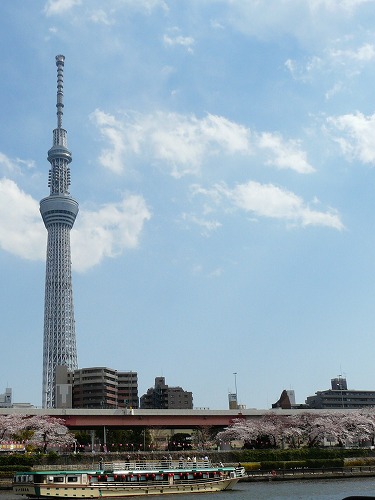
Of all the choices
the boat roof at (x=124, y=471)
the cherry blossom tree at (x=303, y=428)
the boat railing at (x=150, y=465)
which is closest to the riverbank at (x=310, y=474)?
the boat railing at (x=150, y=465)

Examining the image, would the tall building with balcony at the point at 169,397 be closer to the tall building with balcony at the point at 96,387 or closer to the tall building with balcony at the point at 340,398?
the tall building with balcony at the point at 96,387

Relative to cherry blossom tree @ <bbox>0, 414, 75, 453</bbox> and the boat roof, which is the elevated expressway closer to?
cherry blossom tree @ <bbox>0, 414, 75, 453</bbox>

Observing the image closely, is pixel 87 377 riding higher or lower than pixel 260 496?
higher

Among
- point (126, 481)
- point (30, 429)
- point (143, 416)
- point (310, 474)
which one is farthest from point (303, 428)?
point (126, 481)

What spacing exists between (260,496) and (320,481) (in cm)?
1475

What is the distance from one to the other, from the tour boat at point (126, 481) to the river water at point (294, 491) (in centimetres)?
122

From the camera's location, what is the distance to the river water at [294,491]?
47.9 m

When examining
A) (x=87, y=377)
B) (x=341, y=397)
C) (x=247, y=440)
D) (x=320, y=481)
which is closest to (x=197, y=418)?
(x=247, y=440)

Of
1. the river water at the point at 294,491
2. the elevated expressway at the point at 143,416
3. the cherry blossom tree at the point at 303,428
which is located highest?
the elevated expressway at the point at 143,416

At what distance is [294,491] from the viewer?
2025 inches

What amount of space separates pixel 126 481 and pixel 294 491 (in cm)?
1390

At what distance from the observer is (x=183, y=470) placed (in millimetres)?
54469

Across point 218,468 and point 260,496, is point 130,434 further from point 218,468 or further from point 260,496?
point 260,496

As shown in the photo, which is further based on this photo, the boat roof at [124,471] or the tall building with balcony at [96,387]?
the tall building with balcony at [96,387]
